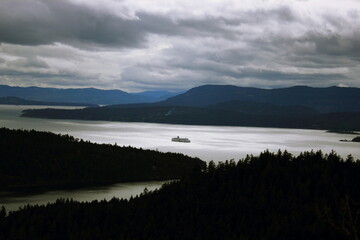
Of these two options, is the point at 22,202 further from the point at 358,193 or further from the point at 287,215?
the point at 358,193

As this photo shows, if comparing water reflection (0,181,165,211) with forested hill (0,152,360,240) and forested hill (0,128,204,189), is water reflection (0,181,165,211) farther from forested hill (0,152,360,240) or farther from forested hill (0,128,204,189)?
forested hill (0,152,360,240)

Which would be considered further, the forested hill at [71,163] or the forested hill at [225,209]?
the forested hill at [71,163]

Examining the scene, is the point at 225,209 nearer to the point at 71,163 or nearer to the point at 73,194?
the point at 73,194

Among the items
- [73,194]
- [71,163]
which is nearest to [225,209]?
[73,194]

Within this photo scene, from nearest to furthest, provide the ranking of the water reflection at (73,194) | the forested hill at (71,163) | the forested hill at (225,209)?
the forested hill at (225,209), the water reflection at (73,194), the forested hill at (71,163)

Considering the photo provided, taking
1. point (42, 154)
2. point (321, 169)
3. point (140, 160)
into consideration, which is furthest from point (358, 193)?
point (42, 154)

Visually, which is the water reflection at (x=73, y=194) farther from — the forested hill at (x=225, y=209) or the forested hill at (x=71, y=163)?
the forested hill at (x=225, y=209)

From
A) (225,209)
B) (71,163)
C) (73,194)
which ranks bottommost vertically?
(73,194)

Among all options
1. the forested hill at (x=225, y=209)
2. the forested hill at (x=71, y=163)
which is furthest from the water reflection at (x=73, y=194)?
the forested hill at (x=225, y=209)
